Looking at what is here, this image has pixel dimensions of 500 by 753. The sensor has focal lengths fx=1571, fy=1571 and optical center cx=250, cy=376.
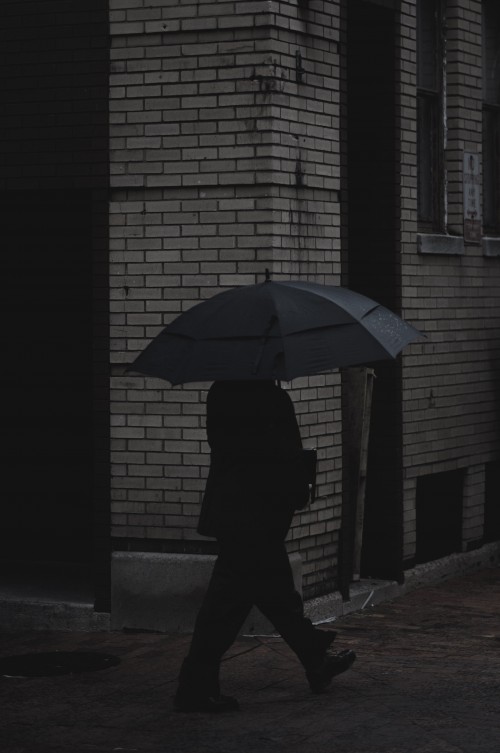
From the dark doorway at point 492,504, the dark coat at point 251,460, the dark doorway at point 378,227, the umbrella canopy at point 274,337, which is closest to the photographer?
the umbrella canopy at point 274,337

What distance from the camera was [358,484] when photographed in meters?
10.4

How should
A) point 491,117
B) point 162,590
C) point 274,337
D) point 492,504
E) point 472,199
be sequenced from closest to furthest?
point 274,337 → point 162,590 → point 472,199 → point 492,504 → point 491,117

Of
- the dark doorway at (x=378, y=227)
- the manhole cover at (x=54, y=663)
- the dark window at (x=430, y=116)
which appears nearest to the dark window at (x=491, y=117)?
the dark window at (x=430, y=116)

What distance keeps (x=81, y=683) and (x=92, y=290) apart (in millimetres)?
2891

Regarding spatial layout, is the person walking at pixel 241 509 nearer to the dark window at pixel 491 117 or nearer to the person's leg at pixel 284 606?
the person's leg at pixel 284 606

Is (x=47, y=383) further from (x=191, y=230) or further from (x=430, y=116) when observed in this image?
(x=430, y=116)

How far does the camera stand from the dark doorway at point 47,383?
1043cm

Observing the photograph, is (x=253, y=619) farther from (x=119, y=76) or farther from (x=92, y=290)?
(x=119, y=76)

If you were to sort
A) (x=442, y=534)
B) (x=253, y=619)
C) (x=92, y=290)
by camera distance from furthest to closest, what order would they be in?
1. (x=442, y=534)
2. (x=92, y=290)
3. (x=253, y=619)

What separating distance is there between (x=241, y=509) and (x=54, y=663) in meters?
1.90

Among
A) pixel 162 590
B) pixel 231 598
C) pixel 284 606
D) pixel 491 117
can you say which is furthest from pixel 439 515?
pixel 231 598

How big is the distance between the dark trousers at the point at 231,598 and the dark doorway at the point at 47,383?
10.8ft

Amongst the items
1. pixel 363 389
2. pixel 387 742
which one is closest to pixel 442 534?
pixel 363 389

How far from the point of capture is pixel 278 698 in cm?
777
